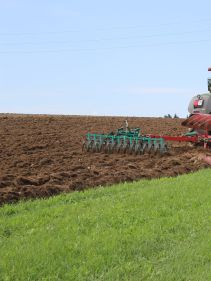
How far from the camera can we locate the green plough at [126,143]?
16.5 metres

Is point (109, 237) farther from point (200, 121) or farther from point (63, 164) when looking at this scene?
point (200, 121)

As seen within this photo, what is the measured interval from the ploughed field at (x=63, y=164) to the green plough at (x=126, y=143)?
13.2 inches

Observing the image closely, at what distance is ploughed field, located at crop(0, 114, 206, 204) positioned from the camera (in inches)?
386

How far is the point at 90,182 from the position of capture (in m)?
10.4

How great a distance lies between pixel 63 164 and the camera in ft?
45.5

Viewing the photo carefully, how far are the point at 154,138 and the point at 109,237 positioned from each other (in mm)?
10756

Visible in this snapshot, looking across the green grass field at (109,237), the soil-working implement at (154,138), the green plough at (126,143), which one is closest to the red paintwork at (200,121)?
the soil-working implement at (154,138)

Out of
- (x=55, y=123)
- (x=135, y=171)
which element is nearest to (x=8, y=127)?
(x=55, y=123)

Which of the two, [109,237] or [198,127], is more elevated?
[198,127]

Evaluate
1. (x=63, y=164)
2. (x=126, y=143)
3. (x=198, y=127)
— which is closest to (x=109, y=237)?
(x=63, y=164)

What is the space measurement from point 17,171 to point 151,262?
7612 millimetres

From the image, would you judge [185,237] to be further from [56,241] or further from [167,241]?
[56,241]

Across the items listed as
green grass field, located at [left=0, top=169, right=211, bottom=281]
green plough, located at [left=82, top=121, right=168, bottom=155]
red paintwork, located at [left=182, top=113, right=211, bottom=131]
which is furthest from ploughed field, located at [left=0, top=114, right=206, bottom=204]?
green grass field, located at [left=0, top=169, right=211, bottom=281]

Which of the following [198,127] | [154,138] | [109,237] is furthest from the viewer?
[198,127]
